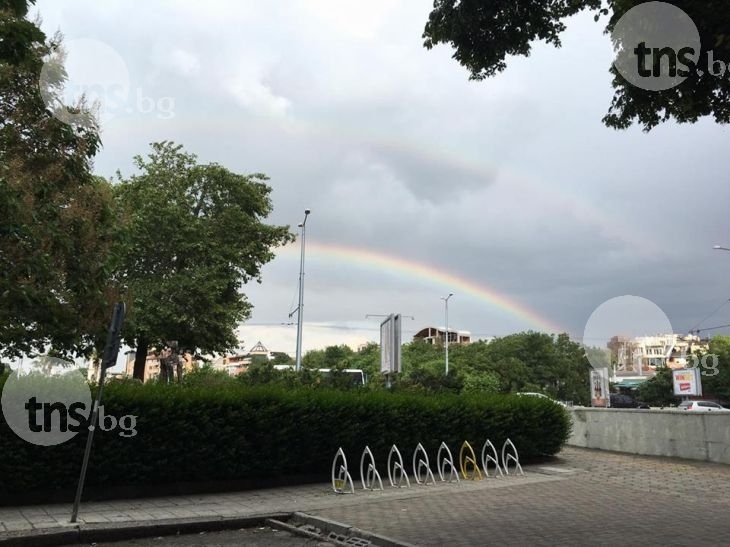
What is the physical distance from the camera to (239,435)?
11.4m

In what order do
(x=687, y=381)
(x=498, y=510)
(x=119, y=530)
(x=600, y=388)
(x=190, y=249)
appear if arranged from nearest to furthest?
(x=119, y=530), (x=498, y=510), (x=190, y=249), (x=600, y=388), (x=687, y=381)

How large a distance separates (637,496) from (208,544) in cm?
713

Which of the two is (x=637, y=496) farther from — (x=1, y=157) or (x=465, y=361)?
(x=465, y=361)

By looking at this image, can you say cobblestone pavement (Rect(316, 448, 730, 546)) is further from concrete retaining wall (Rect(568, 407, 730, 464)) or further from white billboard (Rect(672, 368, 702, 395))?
white billboard (Rect(672, 368, 702, 395))

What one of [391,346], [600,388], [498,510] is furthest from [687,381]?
[498,510]

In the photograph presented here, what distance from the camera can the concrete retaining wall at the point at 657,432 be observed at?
15.5 meters

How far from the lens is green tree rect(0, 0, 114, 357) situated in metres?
10.8

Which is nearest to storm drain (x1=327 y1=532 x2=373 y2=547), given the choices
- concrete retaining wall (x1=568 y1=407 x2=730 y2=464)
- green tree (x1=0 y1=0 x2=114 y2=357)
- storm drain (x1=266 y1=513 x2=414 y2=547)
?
storm drain (x1=266 y1=513 x2=414 y2=547)

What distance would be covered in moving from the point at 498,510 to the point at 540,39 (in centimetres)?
687

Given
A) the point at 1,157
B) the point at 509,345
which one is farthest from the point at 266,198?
the point at 509,345

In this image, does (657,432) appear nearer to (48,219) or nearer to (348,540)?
(348,540)

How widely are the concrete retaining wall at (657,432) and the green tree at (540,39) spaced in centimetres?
993

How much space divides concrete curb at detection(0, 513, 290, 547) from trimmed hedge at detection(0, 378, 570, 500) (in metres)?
1.86

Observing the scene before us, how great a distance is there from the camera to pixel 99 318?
1362 cm
